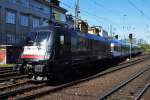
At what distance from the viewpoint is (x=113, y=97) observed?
550 inches

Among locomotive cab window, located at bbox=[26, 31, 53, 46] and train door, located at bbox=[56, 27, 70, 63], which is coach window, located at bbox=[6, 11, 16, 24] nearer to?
train door, located at bbox=[56, 27, 70, 63]

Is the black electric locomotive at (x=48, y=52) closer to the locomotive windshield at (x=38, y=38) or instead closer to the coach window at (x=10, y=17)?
the locomotive windshield at (x=38, y=38)

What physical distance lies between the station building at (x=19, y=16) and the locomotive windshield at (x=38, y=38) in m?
31.0

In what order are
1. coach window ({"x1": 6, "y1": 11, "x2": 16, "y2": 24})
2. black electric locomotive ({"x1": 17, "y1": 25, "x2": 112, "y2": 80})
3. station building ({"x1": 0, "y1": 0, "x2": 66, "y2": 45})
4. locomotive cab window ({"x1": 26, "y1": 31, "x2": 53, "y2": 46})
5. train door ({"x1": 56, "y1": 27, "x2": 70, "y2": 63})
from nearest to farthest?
1. black electric locomotive ({"x1": 17, "y1": 25, "x2": 112, "y2": 80})
2. locomotive cab window ({"x1": 26, "y1": 31, "x2": 53, "y2": 46})
3. train door ({"x1": 56, "y1": 27, "x2": 70, "y2": 63})
4. station building ({"x1": 0, "y1": 0, "x2": 66, "y2": 45})
5. coach window ({"x1": 6, "y1": 11, "x2": 16, "y2": 24})

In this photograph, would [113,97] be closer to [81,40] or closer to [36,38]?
[36,38]

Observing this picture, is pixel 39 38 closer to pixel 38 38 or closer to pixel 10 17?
pixel 38 38

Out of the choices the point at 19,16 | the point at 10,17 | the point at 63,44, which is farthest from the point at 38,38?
the point at 19,16

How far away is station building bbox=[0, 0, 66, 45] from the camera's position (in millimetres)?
53344

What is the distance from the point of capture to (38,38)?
58.7 ft

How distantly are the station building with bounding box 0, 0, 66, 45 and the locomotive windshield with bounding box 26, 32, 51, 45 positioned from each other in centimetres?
3104

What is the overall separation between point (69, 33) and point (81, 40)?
3.45 meters

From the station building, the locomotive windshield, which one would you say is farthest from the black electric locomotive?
the station building

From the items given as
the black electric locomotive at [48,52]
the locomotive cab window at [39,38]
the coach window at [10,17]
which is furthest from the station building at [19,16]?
the locomotive cab window at [39,38]

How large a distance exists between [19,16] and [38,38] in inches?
1618
